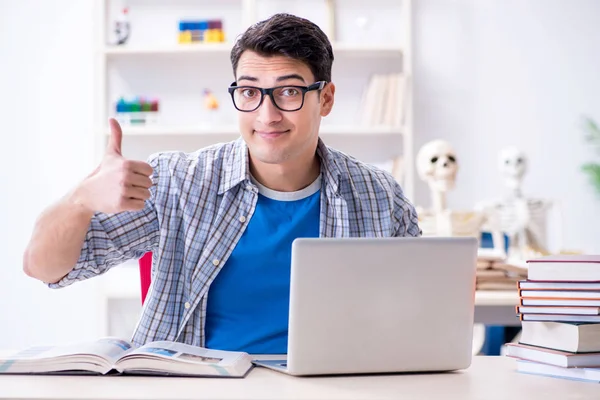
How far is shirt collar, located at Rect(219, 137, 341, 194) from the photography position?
72.0 inches

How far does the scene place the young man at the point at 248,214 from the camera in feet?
5.68

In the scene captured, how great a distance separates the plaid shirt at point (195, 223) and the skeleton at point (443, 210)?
A: 88 cm

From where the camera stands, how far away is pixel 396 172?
3.88 metres

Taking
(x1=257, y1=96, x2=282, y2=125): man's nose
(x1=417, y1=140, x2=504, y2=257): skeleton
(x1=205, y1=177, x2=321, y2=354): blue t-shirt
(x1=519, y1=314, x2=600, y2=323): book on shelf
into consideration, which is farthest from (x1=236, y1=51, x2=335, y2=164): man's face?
(x1=417, y1=140, x2=504, y2=257): skeleton

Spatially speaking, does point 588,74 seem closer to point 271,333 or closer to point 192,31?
point 192,31

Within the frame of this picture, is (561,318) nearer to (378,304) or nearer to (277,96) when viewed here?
(378,304)

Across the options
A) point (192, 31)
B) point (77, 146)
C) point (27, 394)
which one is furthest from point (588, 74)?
point (27, 394)

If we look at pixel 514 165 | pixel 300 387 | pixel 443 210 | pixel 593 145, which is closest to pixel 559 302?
pixel 300 387

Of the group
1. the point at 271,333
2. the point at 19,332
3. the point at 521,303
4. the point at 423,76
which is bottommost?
the point at 19,332

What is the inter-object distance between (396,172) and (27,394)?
2.91 meters

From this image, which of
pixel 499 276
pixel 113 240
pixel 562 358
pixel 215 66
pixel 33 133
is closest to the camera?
pixel 562 358

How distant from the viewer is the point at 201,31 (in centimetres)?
388

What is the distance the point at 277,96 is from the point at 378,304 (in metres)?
0.72

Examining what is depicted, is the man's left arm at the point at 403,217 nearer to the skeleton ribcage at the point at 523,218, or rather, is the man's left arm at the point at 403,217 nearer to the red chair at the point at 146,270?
the red chair at the point at 146,270
